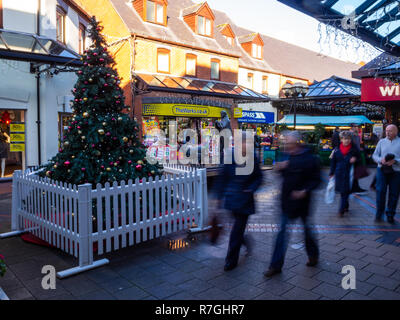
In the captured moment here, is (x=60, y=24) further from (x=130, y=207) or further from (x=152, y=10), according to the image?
(x=130, y=207)

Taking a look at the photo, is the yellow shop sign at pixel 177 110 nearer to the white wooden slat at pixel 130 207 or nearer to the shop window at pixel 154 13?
the shop window at pixel 154 13

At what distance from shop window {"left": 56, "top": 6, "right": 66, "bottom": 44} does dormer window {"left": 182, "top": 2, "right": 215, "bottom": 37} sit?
35.2ft

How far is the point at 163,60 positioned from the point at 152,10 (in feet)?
11.0

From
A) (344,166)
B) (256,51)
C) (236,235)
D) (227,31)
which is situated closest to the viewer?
(236,235)

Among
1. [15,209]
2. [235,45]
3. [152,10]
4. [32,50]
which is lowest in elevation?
[15,209]

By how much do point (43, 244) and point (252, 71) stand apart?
23830mm

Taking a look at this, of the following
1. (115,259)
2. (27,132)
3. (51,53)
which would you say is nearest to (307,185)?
(115,259)

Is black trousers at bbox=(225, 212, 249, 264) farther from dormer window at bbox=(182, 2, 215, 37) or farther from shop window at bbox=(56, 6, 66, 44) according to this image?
dormer window at bbox=(182, 2, 215, 37)

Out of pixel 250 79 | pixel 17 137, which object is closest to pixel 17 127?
pixel 17 137

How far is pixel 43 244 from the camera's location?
5.19m

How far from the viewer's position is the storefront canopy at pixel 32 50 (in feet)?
28.7

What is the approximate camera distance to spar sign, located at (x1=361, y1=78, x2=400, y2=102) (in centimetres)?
999

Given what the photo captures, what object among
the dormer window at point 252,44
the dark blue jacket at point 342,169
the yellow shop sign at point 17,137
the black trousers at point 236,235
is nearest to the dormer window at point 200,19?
the dormer window at point 252,44

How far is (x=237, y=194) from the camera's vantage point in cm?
411
